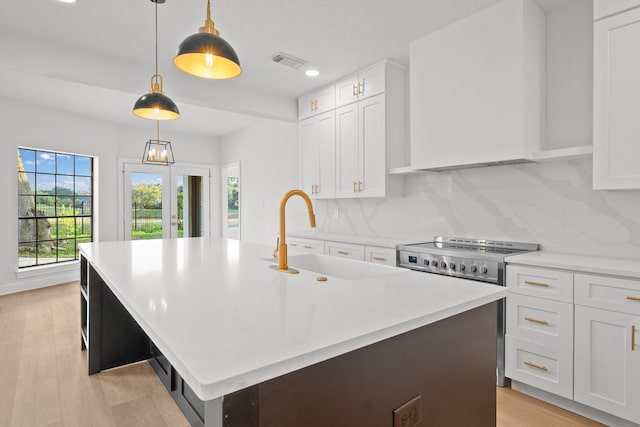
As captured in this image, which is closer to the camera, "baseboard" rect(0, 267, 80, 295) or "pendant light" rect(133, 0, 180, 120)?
"pendant light" rect(133, 0, 180, 120)

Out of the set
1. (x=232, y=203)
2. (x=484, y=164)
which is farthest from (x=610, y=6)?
(x=232, y=203)

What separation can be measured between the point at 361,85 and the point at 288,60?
0.78 metres

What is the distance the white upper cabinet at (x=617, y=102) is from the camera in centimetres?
198

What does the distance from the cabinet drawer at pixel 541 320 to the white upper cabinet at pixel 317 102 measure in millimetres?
2702

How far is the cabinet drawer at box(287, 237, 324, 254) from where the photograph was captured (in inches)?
155

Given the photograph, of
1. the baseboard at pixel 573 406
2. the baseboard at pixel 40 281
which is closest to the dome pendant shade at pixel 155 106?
the baseboard at pixel 573 406

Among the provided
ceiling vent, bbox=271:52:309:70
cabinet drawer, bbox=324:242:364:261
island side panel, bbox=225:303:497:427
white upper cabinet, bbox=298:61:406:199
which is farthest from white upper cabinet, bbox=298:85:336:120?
island side panel, bbox=225:303:497:427

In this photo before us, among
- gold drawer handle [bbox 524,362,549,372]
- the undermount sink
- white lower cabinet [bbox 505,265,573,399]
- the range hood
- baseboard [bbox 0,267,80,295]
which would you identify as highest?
the range hood

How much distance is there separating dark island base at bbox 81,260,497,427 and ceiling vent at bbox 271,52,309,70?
2785 millimetres

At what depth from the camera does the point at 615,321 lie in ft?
6.20

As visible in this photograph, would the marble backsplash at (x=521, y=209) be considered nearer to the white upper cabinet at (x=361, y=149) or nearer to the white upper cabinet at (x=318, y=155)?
the white upper cabinet at (x=361, y=149)

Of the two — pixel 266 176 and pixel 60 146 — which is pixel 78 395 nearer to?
pixel 266 176

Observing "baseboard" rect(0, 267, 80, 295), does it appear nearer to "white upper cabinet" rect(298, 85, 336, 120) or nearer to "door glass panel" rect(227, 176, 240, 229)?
"door glass panel" rect(227, 176, 240, 229)

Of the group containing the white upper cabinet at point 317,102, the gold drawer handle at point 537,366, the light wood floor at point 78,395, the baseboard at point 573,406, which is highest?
the white upper cabinet at point 317,102
